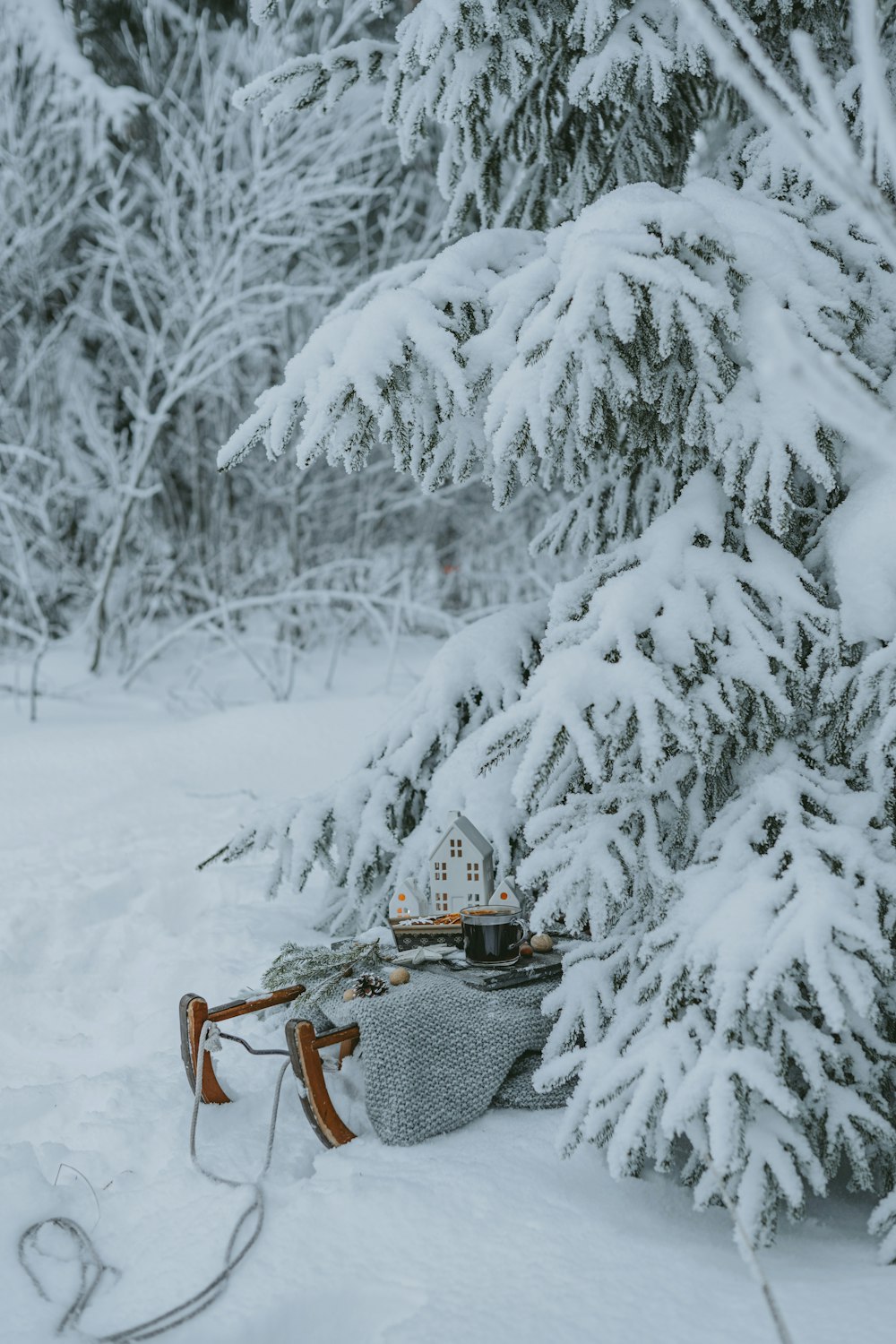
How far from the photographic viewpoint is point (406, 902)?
2.71 m

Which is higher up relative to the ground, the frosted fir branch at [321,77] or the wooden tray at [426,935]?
the frosted fir branch at [321,77]

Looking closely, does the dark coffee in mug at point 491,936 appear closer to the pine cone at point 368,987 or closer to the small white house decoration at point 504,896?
the small white house decoration at point 504,896

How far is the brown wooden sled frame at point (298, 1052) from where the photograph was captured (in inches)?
84.0

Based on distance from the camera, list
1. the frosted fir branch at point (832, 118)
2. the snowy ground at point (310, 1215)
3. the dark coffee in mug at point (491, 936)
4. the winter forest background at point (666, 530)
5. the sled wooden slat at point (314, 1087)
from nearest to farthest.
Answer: the frosted fir branch at point (832, 118), the snowy ground at point (310, 1215), the winter forest background at point (666, 530), the sled wooden slat at point (314, 1087), the dark coffee in mug at point (491, 936)

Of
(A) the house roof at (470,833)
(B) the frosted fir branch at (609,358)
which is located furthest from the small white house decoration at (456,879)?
(B) the frosted fir branch at (609,358)

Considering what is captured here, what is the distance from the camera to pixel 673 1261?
171cm

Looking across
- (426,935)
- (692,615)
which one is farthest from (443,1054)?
(692,615)

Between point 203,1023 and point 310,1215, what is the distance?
55 centimetres

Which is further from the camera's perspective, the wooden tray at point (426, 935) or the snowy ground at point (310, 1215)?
the wooden tray at point (426, 935)

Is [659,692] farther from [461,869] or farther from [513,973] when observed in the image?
[461,869]

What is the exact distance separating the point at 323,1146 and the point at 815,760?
50.2 inches

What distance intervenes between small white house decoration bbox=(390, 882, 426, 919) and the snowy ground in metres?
0.46

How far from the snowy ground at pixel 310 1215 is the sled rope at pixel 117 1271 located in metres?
0.02

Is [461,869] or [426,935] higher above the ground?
[461,869]
